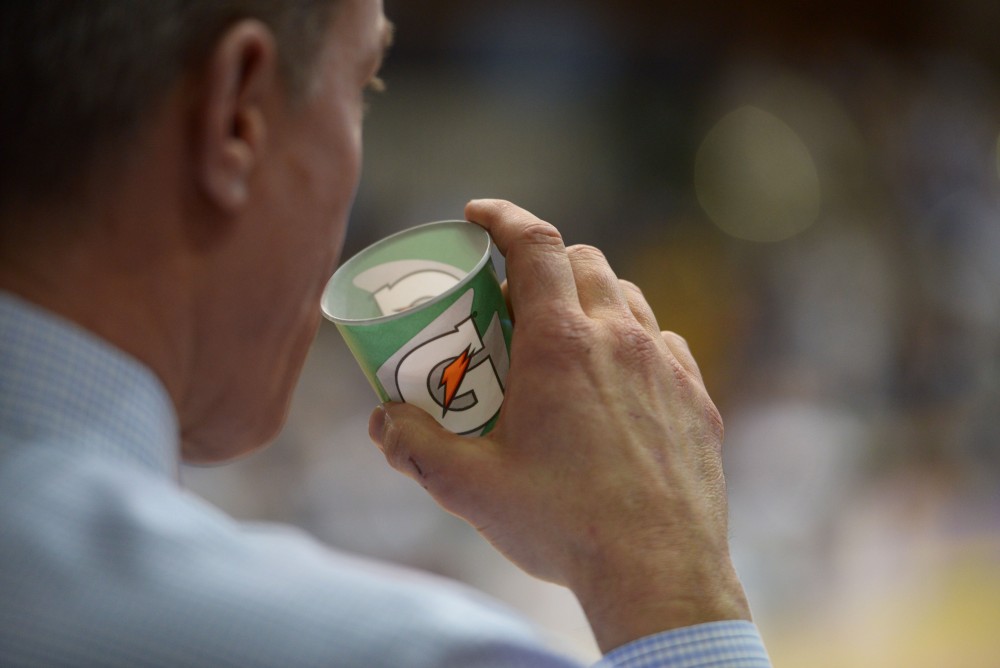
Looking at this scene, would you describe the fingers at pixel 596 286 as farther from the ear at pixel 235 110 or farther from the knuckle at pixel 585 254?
the ear at pixel 235 110

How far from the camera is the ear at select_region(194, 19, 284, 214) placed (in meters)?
0.49

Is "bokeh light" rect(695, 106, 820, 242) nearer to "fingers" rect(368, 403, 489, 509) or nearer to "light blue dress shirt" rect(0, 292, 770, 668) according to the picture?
"fingers" rect(368, 403, 489, 509)

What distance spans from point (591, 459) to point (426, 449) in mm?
120

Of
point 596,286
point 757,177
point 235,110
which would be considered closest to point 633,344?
point 596,286

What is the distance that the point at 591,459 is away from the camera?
618 millimetres

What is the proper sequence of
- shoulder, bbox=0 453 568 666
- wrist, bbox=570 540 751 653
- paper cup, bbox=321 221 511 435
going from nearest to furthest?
shoulder, bbox=0 453 568 666
wrist, bbox=570 540 751 653
paper cup, bbox=321 221 511 435

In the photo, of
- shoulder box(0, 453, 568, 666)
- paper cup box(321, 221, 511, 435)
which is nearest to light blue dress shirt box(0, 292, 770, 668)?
shoulder box(0, 453, 568, 666)

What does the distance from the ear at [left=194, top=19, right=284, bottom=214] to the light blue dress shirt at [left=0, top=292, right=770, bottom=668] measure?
10 cm

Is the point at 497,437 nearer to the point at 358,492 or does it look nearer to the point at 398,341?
the point at 398,341

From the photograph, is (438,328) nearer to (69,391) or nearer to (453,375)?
(453,375)

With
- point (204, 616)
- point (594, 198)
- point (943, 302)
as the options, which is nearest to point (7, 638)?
point (204, 616)

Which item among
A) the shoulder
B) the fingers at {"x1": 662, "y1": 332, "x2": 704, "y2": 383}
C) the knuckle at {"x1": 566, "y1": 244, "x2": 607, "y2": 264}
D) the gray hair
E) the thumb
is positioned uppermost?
the gray hair

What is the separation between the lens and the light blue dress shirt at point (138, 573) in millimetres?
392

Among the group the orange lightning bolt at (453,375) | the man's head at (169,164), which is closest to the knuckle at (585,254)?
the orange lightning bolt at (453,375)
